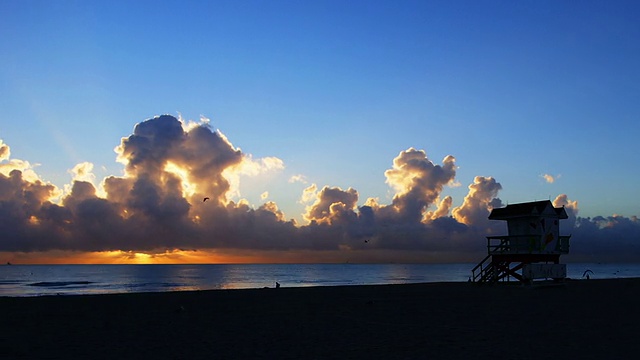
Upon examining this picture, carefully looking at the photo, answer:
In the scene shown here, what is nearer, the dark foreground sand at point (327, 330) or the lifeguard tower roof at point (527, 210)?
the dark foreground sand at point (327, 330)

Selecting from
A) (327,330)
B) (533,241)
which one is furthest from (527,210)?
(327,330)

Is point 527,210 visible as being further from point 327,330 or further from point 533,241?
point 327,330

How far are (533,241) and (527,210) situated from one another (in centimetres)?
249

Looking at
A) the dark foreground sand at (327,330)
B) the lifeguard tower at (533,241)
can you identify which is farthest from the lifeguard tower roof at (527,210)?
the dark foreground sand at (327,330)

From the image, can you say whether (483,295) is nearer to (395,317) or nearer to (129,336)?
(395,317)

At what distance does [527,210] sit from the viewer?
4069 centimetres

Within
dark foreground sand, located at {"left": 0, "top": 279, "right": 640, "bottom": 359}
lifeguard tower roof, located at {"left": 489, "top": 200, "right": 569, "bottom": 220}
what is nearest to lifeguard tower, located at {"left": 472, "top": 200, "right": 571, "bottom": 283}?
lifeguard tower roof, located at {"left": 489, "top": 200, "right": 569, "bottom": 220}

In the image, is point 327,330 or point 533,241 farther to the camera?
point 533,241

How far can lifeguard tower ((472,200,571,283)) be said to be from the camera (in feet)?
131

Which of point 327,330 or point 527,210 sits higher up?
point 527,210

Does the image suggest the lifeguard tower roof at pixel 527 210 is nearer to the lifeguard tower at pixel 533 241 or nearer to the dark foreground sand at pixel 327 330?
the lifeguard tower at pixel 533 241

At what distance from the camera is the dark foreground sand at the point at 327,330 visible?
46.0 ft

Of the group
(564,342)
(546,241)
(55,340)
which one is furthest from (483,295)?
(55,340)

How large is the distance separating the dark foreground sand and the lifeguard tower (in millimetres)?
10360
